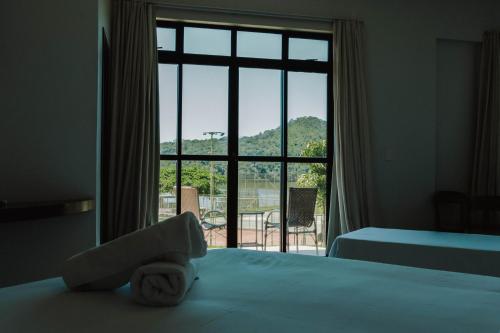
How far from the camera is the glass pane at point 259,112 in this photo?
4480mm

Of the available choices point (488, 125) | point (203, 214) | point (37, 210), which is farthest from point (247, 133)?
point (488, 125)

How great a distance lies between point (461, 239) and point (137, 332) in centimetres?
249

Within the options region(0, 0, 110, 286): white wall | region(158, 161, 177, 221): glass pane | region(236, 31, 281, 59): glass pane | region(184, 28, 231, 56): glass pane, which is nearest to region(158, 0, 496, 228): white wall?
region(236, 31, 281, 59): glass pane

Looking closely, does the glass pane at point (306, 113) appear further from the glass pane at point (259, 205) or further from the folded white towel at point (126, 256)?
the folded white towel at point (126, 256)

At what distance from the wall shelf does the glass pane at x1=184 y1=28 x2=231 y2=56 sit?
89.6 inches

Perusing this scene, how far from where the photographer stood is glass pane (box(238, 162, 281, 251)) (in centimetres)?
450

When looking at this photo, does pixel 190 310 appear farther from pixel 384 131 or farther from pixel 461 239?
pixel 384 131

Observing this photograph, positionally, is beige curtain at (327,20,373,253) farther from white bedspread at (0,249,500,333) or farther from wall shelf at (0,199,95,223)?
white bedspread at (0,249,500,333)

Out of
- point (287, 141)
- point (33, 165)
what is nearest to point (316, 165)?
point (287, 141)

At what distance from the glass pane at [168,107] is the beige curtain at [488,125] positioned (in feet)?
10.9

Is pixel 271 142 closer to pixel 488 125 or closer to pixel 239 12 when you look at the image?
pixel 239 12

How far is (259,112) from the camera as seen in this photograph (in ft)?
14.8

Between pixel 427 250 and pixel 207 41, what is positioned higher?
pixel 207 41

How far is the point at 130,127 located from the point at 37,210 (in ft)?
6.24
